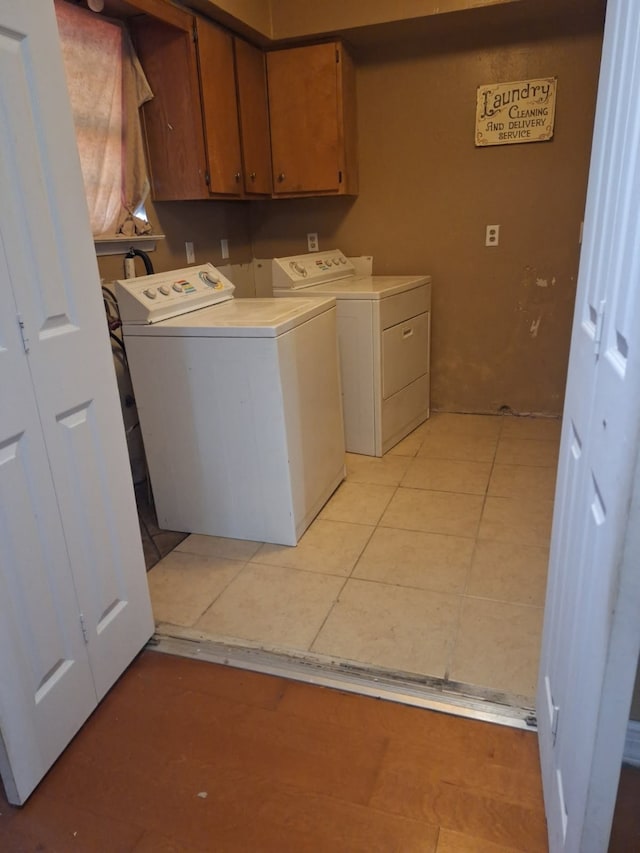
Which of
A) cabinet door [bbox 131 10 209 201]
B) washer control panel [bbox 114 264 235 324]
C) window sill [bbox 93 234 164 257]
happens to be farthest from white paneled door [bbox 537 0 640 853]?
cabinet door [bbox 131 10 209 201]

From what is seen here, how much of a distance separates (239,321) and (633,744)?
5.55ft

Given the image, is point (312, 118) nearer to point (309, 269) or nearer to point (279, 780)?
point (309, 269)

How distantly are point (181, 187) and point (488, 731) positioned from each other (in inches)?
97.9

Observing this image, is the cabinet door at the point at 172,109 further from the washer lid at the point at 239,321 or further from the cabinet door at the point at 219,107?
the washer lid at the point at 239,321

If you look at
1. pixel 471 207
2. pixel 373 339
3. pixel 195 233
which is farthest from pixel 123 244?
pixel 471 207

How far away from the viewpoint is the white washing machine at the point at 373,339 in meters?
2.83

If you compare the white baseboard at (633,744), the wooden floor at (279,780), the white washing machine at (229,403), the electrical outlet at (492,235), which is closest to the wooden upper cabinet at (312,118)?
the electrical outlet at (492,235)

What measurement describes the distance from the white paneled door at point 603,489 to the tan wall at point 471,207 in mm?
2356

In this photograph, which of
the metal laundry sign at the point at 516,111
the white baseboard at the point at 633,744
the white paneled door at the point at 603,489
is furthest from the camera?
the metal laundry sign at the point at 516,111

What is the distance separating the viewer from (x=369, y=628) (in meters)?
1.77

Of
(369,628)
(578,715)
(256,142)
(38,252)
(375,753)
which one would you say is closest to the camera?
(578,715)

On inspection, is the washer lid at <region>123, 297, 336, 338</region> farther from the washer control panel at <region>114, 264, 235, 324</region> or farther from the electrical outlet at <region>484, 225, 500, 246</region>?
the electrical outlet at <region>484, 225, 500, 246</region>

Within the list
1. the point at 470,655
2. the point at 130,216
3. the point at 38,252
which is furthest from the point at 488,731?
the point at 130,216

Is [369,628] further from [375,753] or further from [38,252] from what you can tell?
[38,252]
